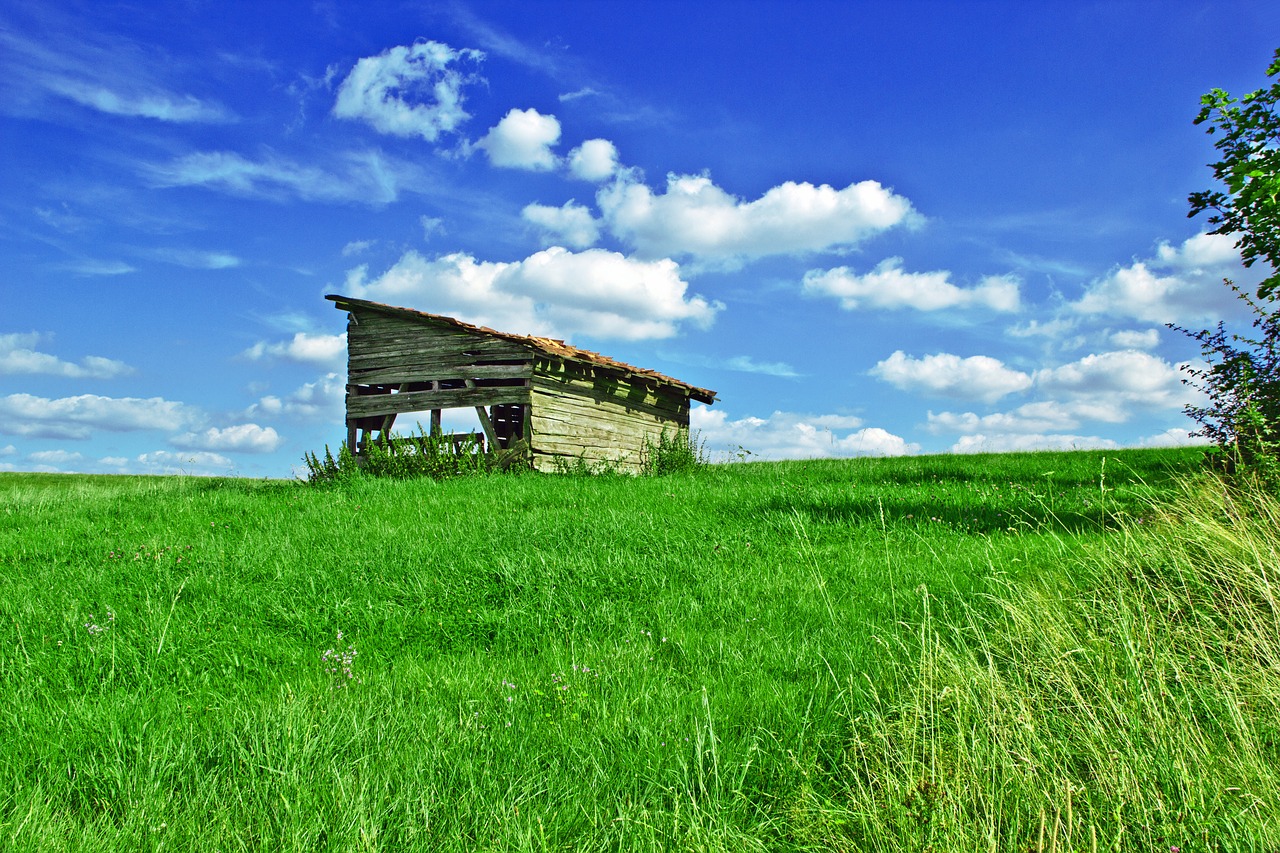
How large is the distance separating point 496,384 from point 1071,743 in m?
15.6

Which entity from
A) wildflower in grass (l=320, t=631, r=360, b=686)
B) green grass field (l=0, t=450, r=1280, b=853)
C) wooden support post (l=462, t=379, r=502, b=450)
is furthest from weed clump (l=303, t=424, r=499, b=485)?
wildflower in grass (l=320, t=631, r=360, b=686)

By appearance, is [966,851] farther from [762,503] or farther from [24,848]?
[762,503]

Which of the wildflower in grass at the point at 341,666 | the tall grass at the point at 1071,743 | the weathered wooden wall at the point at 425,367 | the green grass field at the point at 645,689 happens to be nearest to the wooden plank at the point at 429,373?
the weathered wooden wall at the point at 425,367

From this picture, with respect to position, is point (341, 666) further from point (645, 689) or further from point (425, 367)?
point (425, 367)

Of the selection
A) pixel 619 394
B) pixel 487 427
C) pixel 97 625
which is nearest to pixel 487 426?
pixel 487 427

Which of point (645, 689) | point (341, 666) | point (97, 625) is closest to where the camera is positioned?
point (645, 689)

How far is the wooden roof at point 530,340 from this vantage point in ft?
56.0

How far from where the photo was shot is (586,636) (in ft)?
17.5

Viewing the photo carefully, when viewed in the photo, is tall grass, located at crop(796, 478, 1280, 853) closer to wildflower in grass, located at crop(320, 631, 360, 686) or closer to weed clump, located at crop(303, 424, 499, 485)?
wildflower in grass, located at crop(320, 631, 360, 686)

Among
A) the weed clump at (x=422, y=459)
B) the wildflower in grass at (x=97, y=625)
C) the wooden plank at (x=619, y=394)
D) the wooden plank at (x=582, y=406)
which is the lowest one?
the wildflower in grass at (x=97, y=625)

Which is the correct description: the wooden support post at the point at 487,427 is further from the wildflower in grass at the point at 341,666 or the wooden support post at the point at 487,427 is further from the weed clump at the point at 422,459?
the wildflower in grass at the point at 341,666

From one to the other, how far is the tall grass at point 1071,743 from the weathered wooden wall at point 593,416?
43.5 ft

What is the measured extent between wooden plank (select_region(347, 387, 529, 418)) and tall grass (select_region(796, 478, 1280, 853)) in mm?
13588

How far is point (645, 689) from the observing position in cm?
414
